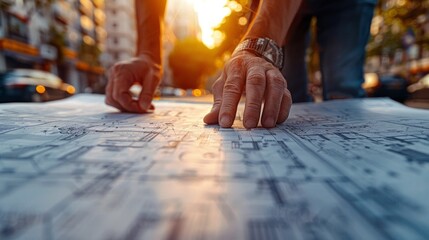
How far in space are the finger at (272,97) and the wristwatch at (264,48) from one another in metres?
0.09

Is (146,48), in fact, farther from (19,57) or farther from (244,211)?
(19,57)

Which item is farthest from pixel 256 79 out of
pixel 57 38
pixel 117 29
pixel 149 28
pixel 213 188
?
pixel 117 29

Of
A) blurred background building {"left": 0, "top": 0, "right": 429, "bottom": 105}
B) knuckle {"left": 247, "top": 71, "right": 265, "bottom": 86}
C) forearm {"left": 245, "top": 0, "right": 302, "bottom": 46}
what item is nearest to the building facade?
blurred background building {"left": 0, "top": 0, "right": 429, "bottom": 105}

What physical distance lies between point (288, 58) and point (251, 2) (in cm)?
75

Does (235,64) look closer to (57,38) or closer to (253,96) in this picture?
(253,96)

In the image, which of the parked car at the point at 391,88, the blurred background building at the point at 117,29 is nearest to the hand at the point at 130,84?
the parked car at the point at 391,88

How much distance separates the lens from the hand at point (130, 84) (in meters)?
0.84

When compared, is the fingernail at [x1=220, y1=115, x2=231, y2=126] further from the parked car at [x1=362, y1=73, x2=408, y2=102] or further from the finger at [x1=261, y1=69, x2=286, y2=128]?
the parked car at [x1=362, y1=73, x2=408, y2=102]

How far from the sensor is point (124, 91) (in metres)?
0.85

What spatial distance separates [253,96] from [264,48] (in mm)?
169

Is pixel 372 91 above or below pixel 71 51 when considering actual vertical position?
below

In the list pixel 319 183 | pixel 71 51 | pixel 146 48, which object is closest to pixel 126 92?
pixel 146 48

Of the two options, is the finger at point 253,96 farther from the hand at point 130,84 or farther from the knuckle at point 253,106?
the hand at point 130,84

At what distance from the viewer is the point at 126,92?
2.80 ft
